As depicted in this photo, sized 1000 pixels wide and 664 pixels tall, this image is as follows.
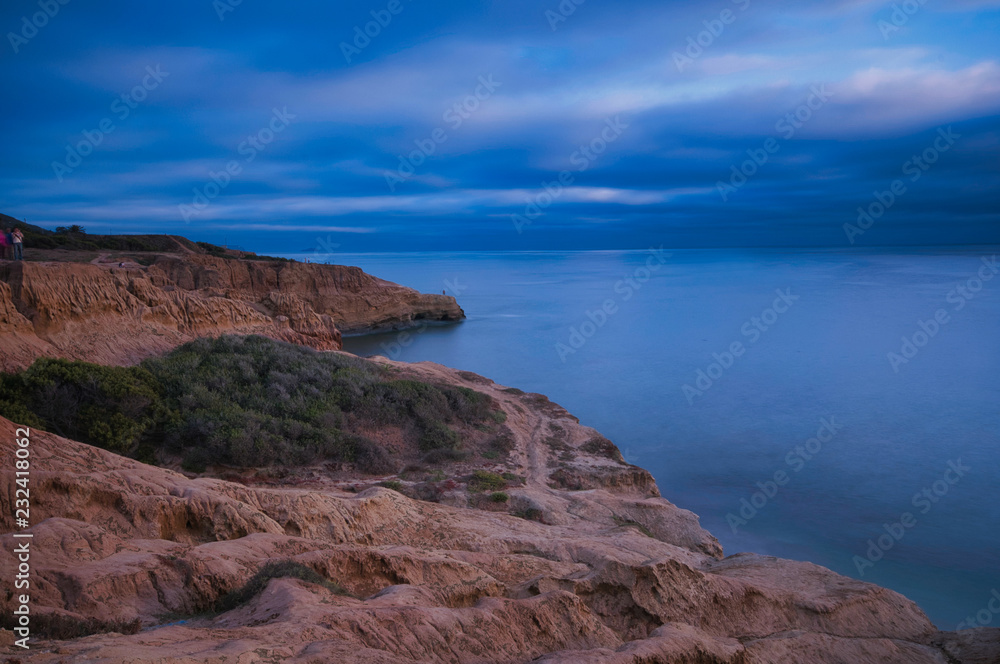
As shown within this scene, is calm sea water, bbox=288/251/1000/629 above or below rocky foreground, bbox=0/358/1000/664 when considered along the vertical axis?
above

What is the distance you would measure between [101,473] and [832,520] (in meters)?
16.5

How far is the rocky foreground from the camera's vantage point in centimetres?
497

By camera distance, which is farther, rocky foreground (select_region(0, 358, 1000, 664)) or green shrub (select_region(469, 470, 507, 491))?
green shrub (select_region(469, 470, 507, 491))

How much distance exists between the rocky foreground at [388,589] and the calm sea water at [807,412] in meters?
6.07

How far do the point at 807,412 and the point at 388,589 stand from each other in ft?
76.5

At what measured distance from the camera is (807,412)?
2509 cm

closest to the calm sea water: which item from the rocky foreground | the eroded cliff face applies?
the rocky foreground

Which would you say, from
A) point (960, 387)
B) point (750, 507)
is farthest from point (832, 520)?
point (960, 387)

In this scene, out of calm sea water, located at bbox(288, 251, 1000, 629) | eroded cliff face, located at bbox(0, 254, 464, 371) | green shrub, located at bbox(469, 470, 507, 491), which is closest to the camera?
green shrub, located at bbox(469, 470, 507, 491)

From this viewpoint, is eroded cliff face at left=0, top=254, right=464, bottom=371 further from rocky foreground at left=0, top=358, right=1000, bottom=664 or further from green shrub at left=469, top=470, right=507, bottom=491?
green shrub at left=469, top=470, right=507, bottom=491

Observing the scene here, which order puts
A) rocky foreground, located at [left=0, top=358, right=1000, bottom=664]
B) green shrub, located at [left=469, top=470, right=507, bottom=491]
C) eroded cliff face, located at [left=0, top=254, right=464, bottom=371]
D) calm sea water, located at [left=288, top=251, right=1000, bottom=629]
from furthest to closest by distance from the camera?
eroded cliff face, located at [left=0, top=254, right=464, bottom=371] < calm sea water, located at [left=288, top=251, right=1000, bottom=629] < green shrub, located at [left=469, top=470, right=507, bottom=491] < rocky foreground, located at [left=0, top=358, right=1000, bottom=664]

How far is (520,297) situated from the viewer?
260 ft

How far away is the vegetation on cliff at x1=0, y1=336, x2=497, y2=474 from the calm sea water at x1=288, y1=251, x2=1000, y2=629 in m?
7.94

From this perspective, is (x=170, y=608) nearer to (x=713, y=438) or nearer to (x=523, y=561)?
(x=523, y=561)
